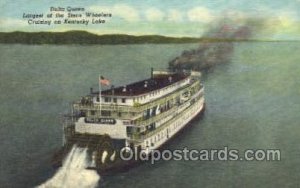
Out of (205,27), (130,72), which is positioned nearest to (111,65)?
(130,72)

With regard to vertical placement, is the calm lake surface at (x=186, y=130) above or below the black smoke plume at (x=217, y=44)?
below

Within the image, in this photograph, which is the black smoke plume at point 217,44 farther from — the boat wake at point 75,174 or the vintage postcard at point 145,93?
the boat wake at point 75,174

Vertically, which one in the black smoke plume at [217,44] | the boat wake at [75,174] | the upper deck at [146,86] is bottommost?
the boat wake at [75,174]

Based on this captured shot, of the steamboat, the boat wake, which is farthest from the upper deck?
the boat wake

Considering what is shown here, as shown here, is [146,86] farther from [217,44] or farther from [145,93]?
[217,44]

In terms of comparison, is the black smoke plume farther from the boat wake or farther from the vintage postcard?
the boat wake

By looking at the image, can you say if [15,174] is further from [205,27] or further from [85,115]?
[205,27]

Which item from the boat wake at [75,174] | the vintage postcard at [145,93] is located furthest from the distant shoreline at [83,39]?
the boat wake at [75,174]
